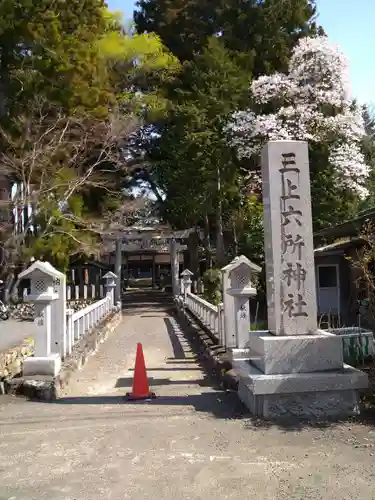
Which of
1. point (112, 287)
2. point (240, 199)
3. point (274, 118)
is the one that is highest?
point (274, 118)

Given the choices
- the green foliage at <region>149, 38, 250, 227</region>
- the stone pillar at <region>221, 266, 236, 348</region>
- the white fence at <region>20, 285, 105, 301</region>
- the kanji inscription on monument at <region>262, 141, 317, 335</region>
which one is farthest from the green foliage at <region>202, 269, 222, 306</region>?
the kanji inscription on monument at <region>262, 141, 317, 335</region>

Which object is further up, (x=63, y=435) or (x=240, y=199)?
(x=240, y=199)

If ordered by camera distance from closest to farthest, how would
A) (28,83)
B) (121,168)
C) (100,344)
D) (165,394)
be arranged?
(165,394)
(100,344)
(28,83)
(121,168)

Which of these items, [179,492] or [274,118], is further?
[274,118]

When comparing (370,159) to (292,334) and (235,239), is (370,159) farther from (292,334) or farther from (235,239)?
(292,334)

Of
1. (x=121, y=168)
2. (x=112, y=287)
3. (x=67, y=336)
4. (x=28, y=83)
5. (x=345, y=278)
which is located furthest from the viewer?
(x=121, y=168)

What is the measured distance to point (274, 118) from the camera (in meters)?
20.1

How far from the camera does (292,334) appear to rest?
533 centimetres

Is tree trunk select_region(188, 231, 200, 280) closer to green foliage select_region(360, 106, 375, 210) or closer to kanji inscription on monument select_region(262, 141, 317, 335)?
green foliage select_region(360, 106, 375, 210)

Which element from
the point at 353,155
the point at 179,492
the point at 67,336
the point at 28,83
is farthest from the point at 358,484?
the point at 353,155

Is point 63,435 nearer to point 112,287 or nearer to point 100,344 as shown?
point 100,344

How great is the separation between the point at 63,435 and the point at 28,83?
1597 centimetres

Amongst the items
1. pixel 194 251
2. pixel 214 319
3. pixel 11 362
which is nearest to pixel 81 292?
pixel 194 251

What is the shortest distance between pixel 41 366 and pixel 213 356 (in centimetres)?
330
